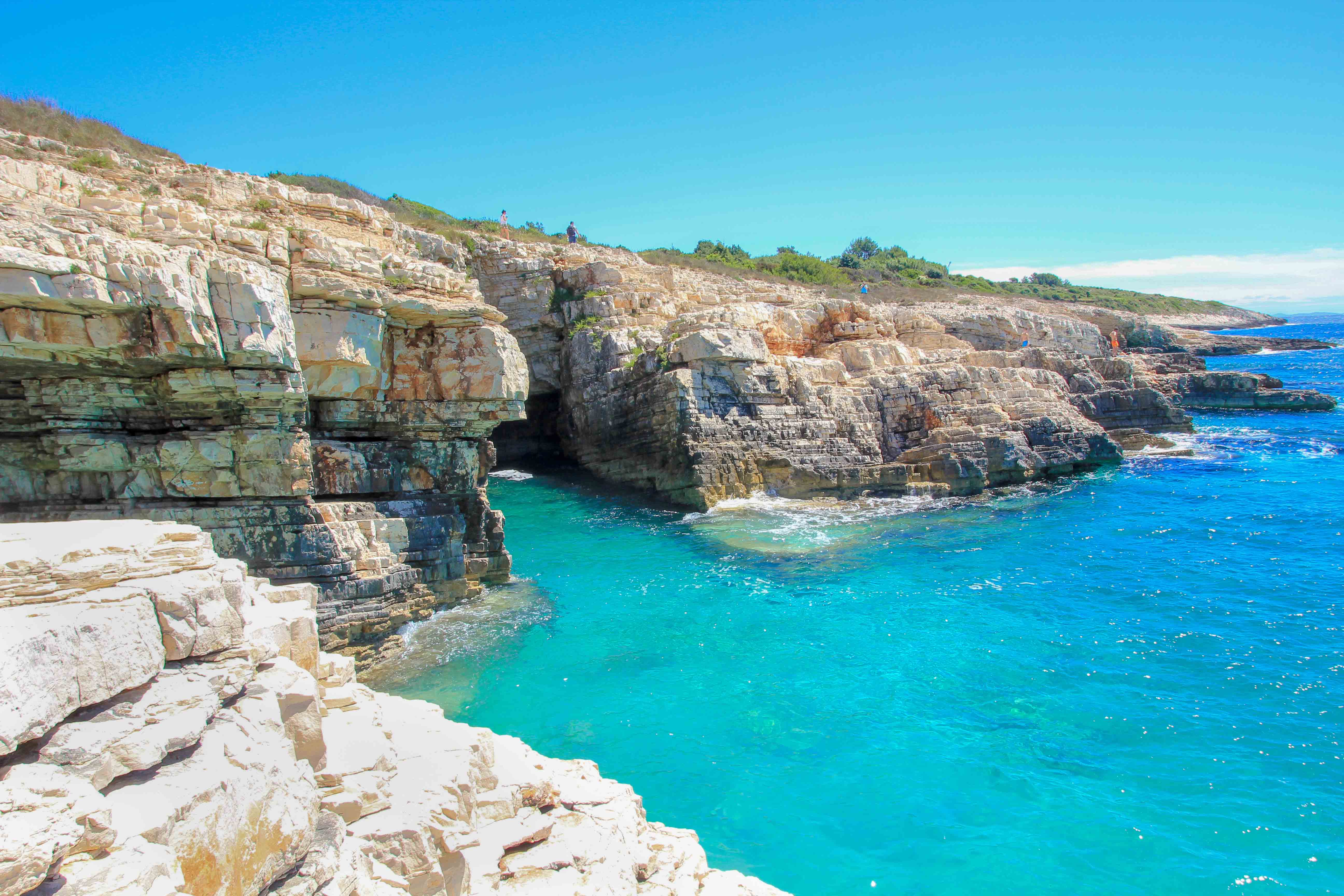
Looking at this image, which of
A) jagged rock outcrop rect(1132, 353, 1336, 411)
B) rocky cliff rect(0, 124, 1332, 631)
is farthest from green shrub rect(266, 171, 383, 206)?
jagged rock outcrop rect(1132, 353, 1336, 411)

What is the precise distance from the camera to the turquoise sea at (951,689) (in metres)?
7.10

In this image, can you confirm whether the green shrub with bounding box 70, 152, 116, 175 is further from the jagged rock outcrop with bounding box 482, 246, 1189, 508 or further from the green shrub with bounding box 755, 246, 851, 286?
the green shrub with bounding box 755, 246, 851, 286

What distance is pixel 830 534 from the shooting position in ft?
61.1

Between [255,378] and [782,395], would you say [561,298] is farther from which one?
[255,378]

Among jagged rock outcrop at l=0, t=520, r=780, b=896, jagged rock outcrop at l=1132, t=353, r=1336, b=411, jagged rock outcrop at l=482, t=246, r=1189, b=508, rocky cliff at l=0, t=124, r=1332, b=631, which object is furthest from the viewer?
jagged rock outcrop at l=1132, t=353, r=1336, b=411

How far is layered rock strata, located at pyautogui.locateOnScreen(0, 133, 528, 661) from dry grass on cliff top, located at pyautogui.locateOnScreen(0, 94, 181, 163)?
→ 3.22 metres

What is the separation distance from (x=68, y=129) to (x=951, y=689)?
68.8ft

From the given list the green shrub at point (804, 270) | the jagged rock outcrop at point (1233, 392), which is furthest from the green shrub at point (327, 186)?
the jagged rock outcrop at point (1233, 392)

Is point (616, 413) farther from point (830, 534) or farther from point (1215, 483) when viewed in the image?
point (1215, 483)

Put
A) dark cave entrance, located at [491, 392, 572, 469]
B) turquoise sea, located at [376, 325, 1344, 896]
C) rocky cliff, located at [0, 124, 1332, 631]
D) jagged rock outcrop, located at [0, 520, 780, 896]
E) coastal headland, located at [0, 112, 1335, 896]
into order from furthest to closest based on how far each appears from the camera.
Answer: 1. dark cave entrance, located at [491, 392, 572, 469]
2. rocky cliff, located at [0, 124, 1332, 631]
3. turquoise sea, located at [376, 325, 1344, 896]
4. coastal headland, located at [0, 112, 1335, 896]
5. jagged rock outcrop, located at [0, 520, 780, 896]

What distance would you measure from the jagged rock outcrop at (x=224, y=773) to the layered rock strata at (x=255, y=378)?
4.72 m

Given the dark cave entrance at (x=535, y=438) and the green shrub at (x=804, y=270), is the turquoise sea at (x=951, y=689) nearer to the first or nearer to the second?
the dark cave entrance at (x=535, y=438)

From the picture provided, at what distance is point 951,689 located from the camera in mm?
10227

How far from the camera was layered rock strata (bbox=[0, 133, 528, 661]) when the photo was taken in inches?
344
